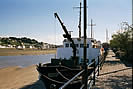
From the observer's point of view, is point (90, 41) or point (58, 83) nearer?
point (58, 83)

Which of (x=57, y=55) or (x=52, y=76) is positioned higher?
(x=57, y=55)

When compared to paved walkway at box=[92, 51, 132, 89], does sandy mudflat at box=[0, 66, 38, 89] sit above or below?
below

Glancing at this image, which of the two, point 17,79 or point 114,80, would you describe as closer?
point 114,80

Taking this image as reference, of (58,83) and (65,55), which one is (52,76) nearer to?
(58,83)

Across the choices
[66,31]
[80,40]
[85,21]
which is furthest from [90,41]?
[85,21]

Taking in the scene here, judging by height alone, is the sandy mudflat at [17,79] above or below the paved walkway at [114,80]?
below

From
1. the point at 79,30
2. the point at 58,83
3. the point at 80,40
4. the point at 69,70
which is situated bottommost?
the point at 58,83

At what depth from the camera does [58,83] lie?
975 centimetres

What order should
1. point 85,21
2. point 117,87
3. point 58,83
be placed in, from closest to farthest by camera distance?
point 85,21, point 117,87, point 58,83

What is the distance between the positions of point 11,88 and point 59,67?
603cm

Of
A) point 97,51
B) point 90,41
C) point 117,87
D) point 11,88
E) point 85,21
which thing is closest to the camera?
point 85,21

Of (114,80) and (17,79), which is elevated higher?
(114,80)

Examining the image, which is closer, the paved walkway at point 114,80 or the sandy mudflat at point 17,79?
the paved walkway at point 114,80

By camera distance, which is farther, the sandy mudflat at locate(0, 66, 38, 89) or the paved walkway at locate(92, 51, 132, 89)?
the sandy mudflat at locate(0, 66, 38, 89)
